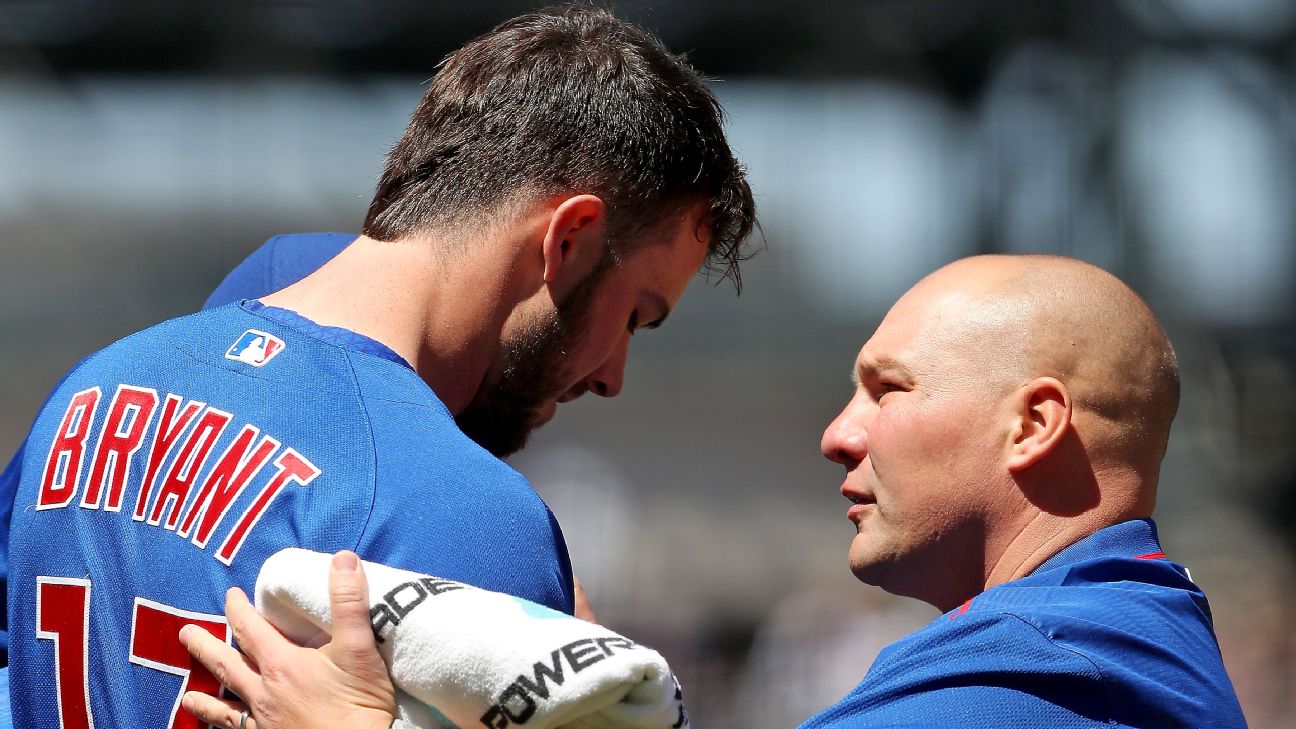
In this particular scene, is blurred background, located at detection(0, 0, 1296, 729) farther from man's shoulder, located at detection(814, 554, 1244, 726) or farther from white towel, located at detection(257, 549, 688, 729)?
white towel, located at detection(257, 549, 688, 729)

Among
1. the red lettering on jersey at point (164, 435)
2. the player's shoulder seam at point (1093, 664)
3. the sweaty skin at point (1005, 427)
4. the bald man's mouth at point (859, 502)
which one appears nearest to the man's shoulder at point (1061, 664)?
the player's shoulder seam at point (1093, 664)

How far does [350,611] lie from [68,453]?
0.46m

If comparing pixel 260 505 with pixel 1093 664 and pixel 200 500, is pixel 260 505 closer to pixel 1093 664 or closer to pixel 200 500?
pixel 200 500

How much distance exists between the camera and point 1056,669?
1447 mm

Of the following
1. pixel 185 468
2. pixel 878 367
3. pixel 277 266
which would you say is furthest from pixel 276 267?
pixel 878 367

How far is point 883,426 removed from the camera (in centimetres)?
184

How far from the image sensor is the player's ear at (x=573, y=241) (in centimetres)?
167

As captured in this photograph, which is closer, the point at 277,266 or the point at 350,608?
the point at 350,608

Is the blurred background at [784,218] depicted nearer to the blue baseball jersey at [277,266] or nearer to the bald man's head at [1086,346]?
the blue baseball jersey at [277,266]

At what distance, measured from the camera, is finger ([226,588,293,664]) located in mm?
1267

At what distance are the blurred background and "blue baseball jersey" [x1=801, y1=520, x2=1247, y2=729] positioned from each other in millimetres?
6068

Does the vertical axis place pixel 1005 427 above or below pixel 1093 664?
above

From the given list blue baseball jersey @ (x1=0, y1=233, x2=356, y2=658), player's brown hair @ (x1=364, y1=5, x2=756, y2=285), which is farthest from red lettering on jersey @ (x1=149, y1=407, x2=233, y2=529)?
blue baseball jersey @ (x1=0, y1=233, x2=356, y2=658)

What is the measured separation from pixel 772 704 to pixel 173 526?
6.82 m
